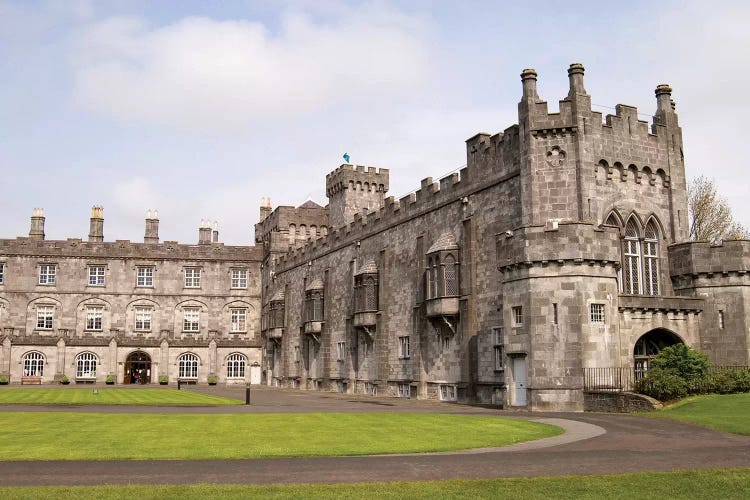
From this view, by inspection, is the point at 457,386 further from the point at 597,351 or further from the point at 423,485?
the point at 423,485

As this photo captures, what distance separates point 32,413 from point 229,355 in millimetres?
43842

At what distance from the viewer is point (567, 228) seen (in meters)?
27.4

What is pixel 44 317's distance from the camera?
67.2 meters

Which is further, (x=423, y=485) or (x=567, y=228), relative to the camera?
(x=567, y=228)

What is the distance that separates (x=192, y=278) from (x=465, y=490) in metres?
62.3

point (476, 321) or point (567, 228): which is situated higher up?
point (567, 228)

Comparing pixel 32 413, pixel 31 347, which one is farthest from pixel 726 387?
pixel 31 347

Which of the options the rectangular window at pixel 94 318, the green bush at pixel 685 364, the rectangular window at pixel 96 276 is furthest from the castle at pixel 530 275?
the rectangular window at pixel 96 276

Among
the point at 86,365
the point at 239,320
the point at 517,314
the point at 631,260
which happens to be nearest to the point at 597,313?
the point at 517,314

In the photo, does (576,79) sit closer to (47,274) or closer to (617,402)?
(617,402)

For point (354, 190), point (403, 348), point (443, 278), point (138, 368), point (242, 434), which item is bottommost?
point (242, 434)

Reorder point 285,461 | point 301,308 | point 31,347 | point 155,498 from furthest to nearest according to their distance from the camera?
1. point 31,347
2. point 301,308
3. point 285,461
4. point 155,498

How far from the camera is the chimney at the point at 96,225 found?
70.8 m

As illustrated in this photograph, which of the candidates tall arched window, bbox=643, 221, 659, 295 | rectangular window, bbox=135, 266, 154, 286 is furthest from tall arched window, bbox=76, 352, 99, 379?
tall arched window, bbox=643, 221, 659, 295
